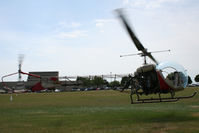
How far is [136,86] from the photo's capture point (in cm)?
1384

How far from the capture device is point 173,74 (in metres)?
13.4

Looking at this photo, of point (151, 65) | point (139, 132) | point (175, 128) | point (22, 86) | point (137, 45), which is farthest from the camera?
point (22, 86)

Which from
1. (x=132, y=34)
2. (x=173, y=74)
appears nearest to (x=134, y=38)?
(x=132, y=34)

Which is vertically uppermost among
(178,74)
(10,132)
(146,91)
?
(178,74)

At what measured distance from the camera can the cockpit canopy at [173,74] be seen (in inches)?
524

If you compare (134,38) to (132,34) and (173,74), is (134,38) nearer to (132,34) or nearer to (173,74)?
(132,34)

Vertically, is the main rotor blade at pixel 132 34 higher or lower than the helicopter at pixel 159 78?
higher

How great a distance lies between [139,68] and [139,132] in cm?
468

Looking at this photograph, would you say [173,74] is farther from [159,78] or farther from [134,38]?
[134,38]

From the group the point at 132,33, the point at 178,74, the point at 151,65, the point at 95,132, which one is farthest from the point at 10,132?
the point at 178,74

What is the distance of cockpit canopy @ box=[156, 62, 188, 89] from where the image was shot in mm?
13305

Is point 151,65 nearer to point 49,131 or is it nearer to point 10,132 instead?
point 49,131

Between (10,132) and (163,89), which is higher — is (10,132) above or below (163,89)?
below

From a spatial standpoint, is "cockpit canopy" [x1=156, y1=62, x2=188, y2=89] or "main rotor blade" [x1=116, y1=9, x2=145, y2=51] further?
"cockpit canopy" [x1=156, y1=62, x2=188, y2=89]
